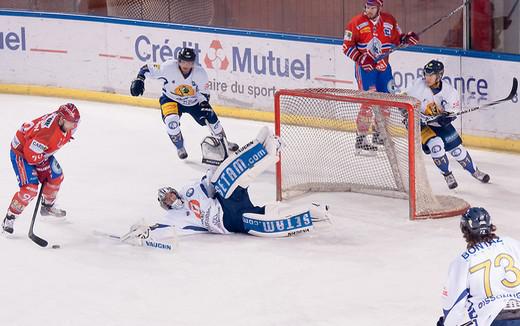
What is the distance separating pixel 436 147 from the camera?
30.5ft

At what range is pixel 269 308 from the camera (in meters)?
7.08

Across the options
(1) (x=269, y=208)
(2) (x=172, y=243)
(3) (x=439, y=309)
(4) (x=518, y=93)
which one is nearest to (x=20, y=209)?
(2) (x=172, y=243)

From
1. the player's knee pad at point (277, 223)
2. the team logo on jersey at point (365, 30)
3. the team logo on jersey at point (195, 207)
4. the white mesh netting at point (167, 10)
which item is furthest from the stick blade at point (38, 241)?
the white mesh netting at point (167, 10)

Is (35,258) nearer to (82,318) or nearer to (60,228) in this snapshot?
(60,228)

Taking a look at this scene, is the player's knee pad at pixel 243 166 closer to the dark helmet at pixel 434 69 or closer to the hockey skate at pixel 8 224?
the hockey skate at pixel 8 224

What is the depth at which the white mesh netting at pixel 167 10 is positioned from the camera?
12.3 metres

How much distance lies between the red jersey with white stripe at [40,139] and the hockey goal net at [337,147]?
1.81 meters

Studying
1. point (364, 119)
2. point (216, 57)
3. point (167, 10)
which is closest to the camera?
point (364, 119)

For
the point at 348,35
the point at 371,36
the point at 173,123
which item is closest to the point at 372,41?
the point at 371,36

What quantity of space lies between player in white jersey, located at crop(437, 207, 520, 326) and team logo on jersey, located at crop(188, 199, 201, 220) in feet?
11.1

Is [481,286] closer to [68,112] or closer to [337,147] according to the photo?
[68,112]

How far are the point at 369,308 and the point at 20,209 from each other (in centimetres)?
262

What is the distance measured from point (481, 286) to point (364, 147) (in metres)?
4.35

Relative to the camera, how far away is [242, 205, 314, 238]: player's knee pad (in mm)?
8344
